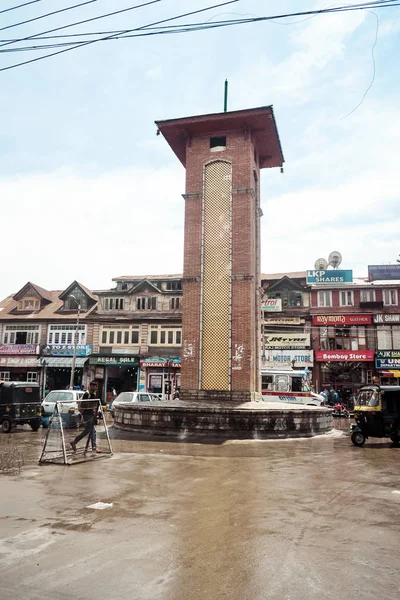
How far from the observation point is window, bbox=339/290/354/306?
4388 centimetres

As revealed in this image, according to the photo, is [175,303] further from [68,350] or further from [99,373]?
[68,350]

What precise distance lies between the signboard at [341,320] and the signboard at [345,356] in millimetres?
2582

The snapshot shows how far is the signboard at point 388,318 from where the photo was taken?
4188 cm

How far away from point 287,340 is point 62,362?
21226mm

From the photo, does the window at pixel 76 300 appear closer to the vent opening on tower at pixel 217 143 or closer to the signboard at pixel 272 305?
the signboard at pixel 272 305

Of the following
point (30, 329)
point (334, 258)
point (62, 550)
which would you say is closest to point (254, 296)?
point (62, 550)

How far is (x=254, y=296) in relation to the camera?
66.4 ft

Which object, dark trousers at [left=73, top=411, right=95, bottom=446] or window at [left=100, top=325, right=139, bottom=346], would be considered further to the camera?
window at [left=100, top=325, right=139, bottom=346]

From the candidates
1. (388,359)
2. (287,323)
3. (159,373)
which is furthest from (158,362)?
(388,359)

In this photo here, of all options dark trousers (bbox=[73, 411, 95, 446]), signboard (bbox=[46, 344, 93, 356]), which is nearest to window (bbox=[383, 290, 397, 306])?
signboard (bbox=[46, 344, 93, 356])

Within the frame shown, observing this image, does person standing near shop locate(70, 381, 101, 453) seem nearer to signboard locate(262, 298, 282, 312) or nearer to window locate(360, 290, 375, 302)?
signboard locate(262, 298, 282, 312)

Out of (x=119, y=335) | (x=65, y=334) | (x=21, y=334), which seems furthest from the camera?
(x=21, y=334)

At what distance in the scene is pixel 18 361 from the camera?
45.4 meters

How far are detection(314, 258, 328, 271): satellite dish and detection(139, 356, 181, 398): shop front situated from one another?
17221mm
